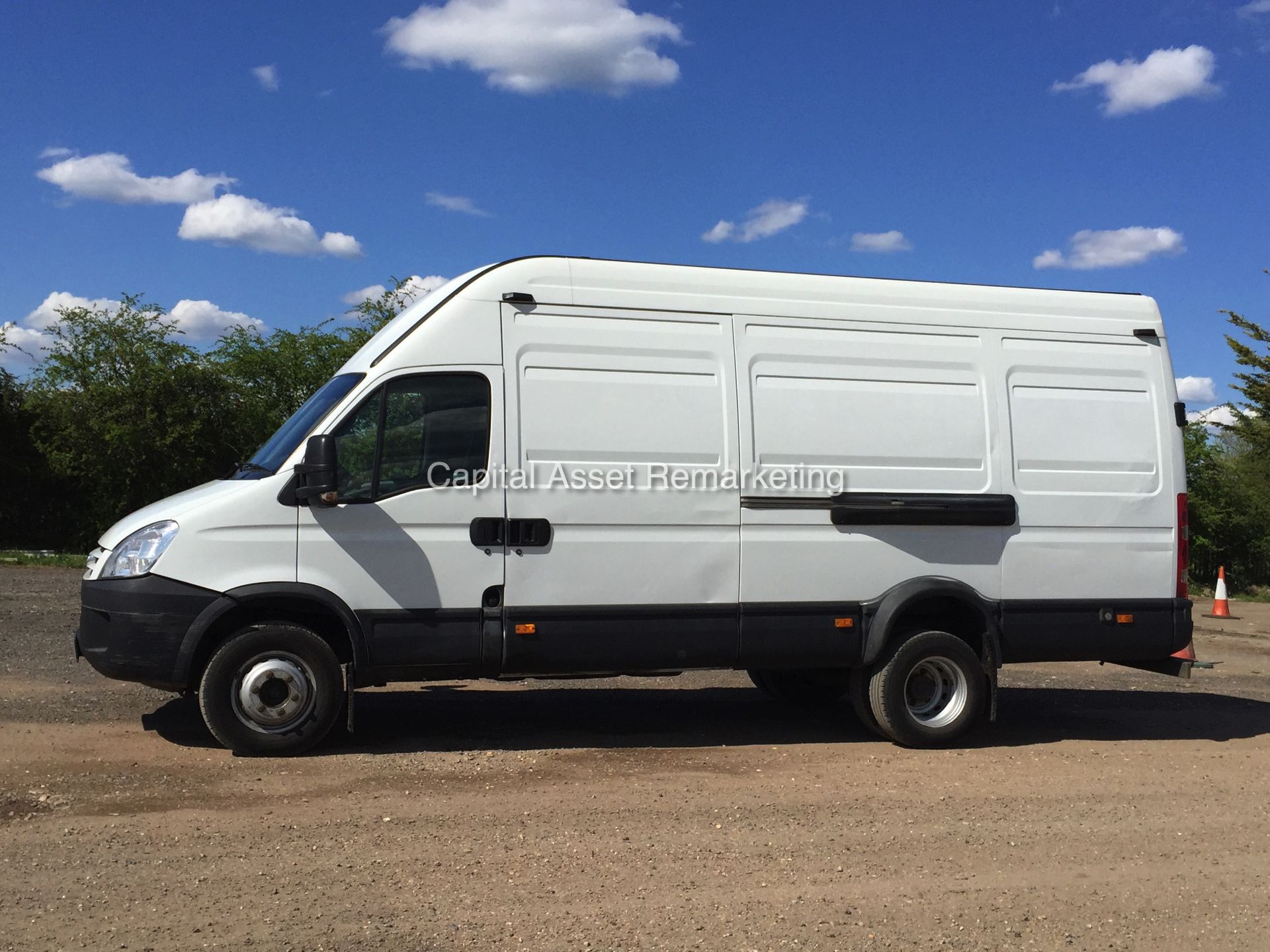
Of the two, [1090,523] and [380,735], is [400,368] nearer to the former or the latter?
[380,735]

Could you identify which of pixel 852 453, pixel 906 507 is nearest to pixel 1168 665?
pixel 906 507

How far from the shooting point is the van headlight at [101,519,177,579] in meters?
6.96

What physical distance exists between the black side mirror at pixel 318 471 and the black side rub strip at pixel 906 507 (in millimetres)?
2503

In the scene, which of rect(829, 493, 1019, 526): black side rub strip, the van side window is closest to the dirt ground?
rect(829, 493, 1019, 526): black side rub strip

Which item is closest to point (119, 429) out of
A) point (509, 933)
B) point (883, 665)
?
point (883, 665)

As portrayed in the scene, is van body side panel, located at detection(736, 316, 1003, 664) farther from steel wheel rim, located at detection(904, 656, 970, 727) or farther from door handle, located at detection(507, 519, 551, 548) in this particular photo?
door handle, located at detection(507, 519, 551, 548)

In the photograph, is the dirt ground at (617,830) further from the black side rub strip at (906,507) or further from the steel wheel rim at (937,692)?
the black side rub strip at (906,507)

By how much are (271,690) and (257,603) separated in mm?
536

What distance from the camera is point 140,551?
7004mm

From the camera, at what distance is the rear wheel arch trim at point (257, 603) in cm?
693

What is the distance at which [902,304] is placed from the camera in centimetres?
809

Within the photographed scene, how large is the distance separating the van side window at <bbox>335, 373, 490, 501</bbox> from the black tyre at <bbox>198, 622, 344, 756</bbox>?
3.06 feet

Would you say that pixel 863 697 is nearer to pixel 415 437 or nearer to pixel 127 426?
pixel 415 437

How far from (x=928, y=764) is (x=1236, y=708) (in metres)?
4.15
